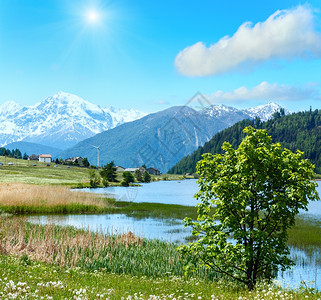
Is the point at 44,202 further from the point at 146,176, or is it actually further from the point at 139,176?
the point at 146,176

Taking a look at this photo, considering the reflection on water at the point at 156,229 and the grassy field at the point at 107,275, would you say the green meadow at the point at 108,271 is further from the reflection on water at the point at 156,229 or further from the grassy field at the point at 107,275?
the reflection on water at the point at 156,229

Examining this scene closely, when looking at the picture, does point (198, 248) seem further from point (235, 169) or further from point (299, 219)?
point (299, 219)

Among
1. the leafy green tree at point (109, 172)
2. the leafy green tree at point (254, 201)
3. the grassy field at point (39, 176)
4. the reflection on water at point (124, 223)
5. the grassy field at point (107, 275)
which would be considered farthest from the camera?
the leafy green tree at point (109, 172)

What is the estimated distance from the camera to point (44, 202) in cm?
5200

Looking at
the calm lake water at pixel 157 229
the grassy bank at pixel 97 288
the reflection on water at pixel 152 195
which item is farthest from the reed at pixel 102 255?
the reflection on water at pixel 152 195

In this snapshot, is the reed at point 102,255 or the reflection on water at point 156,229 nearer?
the reed at point 102,255

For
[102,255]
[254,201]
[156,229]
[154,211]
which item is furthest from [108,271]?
[154,211]

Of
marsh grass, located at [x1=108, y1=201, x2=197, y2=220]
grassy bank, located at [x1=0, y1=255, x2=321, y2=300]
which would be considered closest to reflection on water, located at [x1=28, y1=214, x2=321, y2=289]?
grassy bank, located at [x1=0, y1=255, x2=321, y2=300]

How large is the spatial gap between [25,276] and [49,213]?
38.3 m

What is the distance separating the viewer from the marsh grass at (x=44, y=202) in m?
49.4

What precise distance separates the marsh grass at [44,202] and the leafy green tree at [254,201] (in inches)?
1508

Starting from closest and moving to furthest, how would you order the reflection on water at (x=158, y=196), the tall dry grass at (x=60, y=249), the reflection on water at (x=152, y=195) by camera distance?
the tall dry grass at (x=60, y=249), the reflection on water at (x=158, y=196), the reflection on water at (x=152, y=195)

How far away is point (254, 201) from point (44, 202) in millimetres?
41743

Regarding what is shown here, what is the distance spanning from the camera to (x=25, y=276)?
46.4 ft
